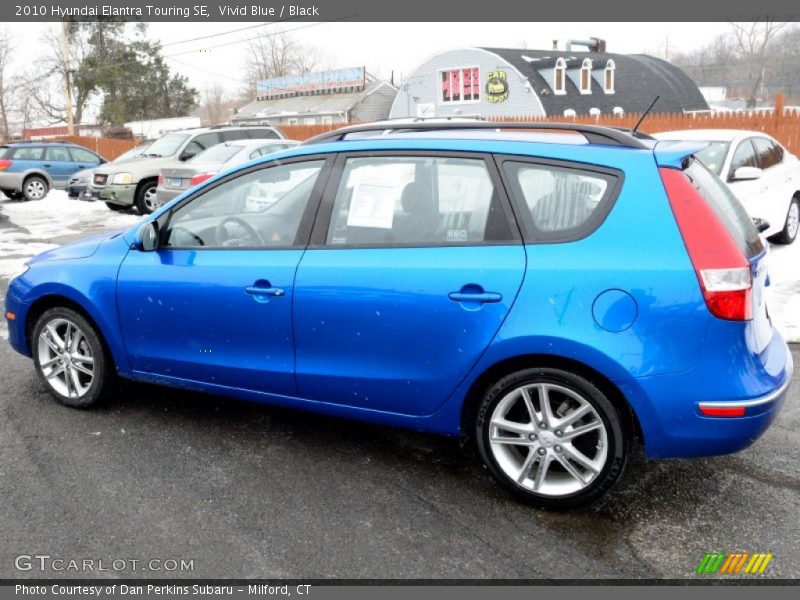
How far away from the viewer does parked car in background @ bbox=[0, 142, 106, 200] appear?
18.6 metres

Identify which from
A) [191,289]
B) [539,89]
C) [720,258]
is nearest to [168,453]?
[191,289]

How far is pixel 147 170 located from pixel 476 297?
13430 millimetres

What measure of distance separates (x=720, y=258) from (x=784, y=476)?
137cm

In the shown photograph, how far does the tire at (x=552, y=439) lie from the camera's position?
3111mm

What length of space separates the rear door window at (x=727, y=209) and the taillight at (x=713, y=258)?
0.38 feet

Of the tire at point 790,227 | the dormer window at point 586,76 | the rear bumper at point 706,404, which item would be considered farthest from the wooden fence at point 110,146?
the rear bumper at point 706,404

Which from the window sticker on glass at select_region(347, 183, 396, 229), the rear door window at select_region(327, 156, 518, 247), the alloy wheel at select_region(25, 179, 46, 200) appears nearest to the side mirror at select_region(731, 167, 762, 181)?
the rear door window at select_region(327, 156, 518, 247)

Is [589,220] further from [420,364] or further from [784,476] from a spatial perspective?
[784,476]

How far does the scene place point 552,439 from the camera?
3221 mm

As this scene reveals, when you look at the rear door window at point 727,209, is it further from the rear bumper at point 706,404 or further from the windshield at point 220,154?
the windshield at point 220,154

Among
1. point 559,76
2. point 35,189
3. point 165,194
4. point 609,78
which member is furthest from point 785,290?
point 609,78

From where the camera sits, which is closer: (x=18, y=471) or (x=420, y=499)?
(x=420, y=499)

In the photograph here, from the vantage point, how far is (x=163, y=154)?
15.6 m

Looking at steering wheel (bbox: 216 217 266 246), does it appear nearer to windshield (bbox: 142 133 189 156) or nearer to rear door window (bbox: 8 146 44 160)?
windshield (bbox: 142 133 189 156)
